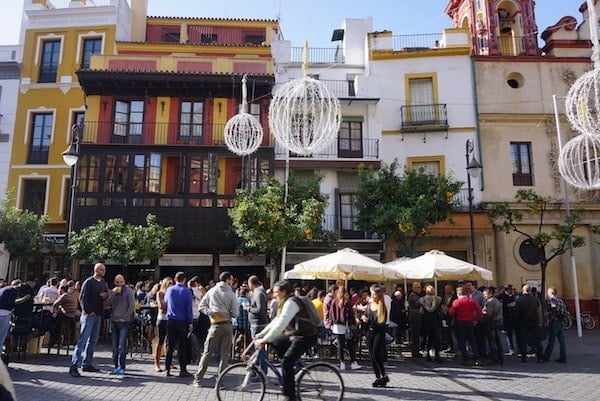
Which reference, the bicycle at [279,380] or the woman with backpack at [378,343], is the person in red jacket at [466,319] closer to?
the woman with backpack at [378,343]

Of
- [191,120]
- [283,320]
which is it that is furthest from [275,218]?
[283,320]

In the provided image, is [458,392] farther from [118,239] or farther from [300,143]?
[118,239]

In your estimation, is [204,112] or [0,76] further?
[0,76]

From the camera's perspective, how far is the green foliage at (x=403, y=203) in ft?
58.3

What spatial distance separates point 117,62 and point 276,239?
11.7 m

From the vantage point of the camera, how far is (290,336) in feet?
20.9

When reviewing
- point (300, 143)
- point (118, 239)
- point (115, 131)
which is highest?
point (115, 131)

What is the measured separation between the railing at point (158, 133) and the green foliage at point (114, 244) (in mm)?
5367

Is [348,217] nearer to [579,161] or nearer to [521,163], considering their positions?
[521,163]

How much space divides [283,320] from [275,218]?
1065 cm

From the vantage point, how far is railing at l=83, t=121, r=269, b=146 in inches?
837

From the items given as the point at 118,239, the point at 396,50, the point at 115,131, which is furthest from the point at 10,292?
the point at 396,50

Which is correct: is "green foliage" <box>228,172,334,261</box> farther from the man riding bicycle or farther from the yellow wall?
the man riding bicycle

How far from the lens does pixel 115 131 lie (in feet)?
70.4
